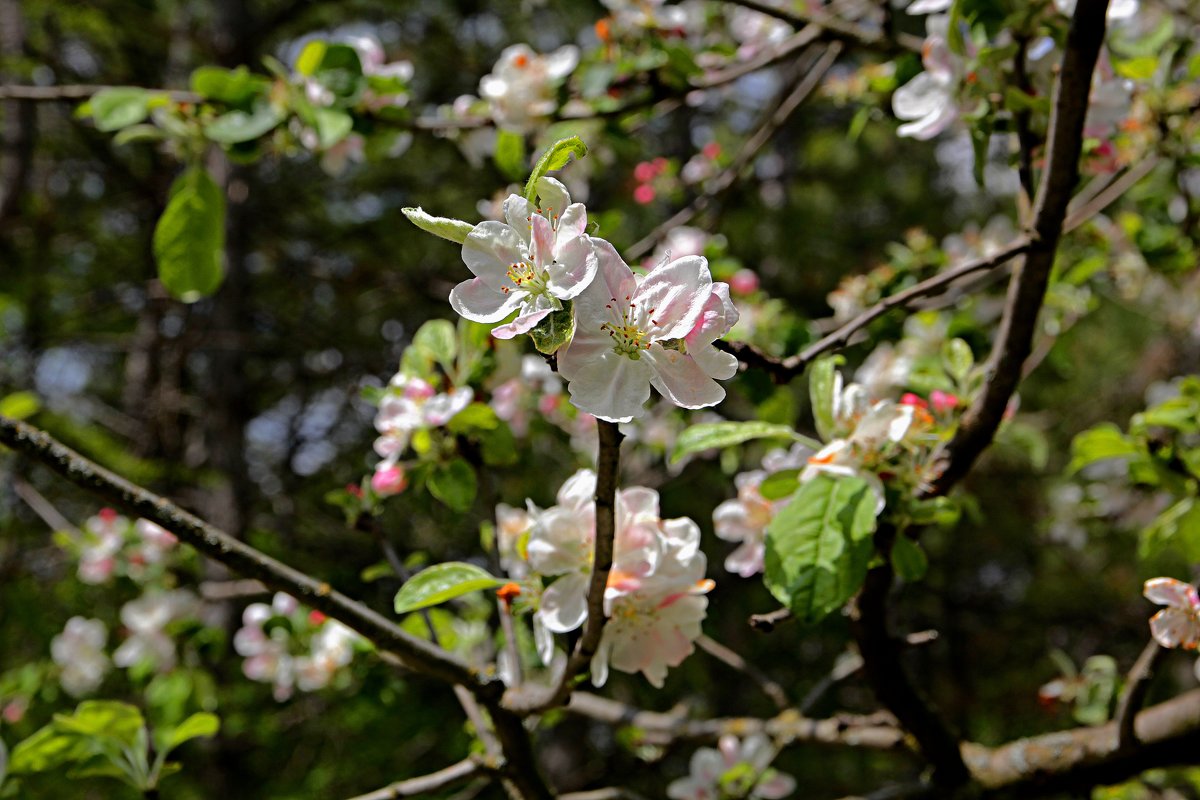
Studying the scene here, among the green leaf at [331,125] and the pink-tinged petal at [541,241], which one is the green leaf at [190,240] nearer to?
the green leaf at [331,125]

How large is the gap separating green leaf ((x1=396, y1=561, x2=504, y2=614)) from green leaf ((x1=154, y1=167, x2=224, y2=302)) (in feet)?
3.19

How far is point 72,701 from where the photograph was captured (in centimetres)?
338

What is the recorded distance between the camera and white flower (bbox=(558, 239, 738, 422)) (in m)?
0.71

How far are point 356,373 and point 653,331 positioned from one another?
4404 mm

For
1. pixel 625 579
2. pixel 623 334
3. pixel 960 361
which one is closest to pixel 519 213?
pixel 623 334

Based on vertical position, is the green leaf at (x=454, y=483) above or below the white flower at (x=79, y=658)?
above

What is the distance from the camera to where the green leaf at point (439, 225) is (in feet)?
2.24

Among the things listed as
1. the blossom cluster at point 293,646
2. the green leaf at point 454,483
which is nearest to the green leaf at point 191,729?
the blossom cluster at point 293,646

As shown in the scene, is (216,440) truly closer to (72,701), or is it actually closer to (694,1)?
(72,701)

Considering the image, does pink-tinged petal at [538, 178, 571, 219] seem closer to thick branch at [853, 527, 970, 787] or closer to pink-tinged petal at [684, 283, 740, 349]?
pink-tinged petal at [684, 283, 740, 349]

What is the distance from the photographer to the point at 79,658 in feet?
9.09

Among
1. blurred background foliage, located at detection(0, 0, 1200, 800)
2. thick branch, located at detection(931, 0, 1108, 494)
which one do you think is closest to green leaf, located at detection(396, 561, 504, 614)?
thick branch, located at detection(931, 0, 1108, 494)

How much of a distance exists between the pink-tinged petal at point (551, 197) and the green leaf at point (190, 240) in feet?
3.95

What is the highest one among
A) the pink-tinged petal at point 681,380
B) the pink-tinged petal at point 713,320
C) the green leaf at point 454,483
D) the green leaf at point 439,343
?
the pink-tinged petal at point 713,320
